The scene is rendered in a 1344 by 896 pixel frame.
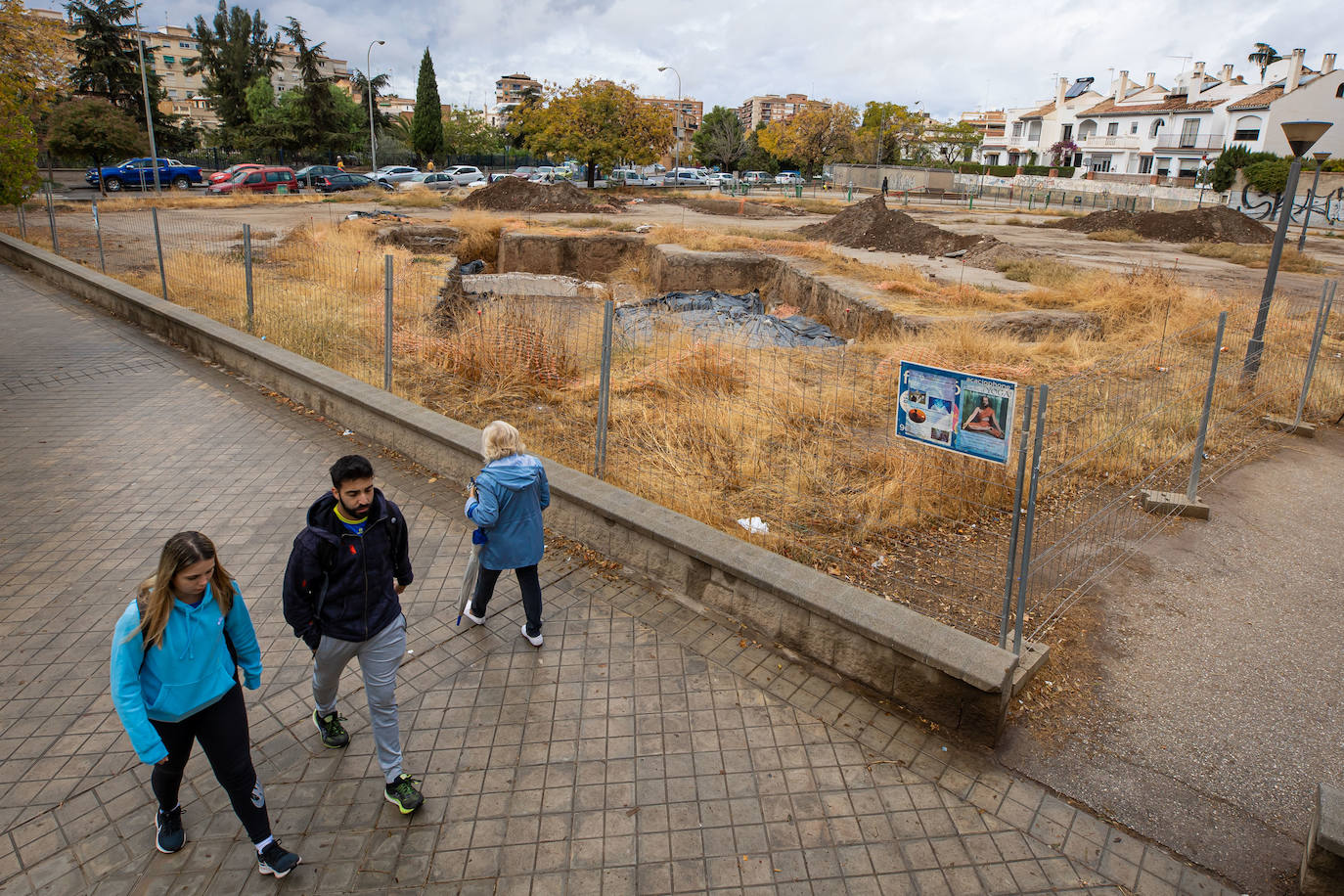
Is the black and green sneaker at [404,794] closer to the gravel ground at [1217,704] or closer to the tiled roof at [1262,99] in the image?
the gravel ground at [1217,704]

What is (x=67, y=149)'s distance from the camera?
34.4 meters

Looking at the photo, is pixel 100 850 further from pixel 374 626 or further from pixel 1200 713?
pixel 1200 713

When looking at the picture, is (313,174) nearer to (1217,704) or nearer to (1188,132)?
(1217,704)

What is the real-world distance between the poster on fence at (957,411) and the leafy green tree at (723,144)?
250 ft

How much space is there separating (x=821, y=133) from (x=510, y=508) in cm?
6606

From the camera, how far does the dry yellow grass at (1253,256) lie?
72.8 ft

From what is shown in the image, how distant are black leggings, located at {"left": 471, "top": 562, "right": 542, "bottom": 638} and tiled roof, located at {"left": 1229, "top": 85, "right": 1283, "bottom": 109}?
71.2m

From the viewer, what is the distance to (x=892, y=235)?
2477cm

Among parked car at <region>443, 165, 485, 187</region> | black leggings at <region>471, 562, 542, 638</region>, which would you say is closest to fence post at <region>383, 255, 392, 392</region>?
→ black leggings at <region>471, 562, 542, 638</region>

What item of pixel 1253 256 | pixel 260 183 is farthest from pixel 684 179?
pixel 1253 256

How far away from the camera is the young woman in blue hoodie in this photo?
8.77ft

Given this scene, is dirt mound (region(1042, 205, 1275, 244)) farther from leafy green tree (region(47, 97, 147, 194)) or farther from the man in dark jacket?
leafy green tree (region(47, 97, 147, 194))

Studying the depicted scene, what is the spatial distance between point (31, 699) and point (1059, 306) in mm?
14551

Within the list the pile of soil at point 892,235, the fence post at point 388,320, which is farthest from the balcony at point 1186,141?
the fence post at point 388,320
